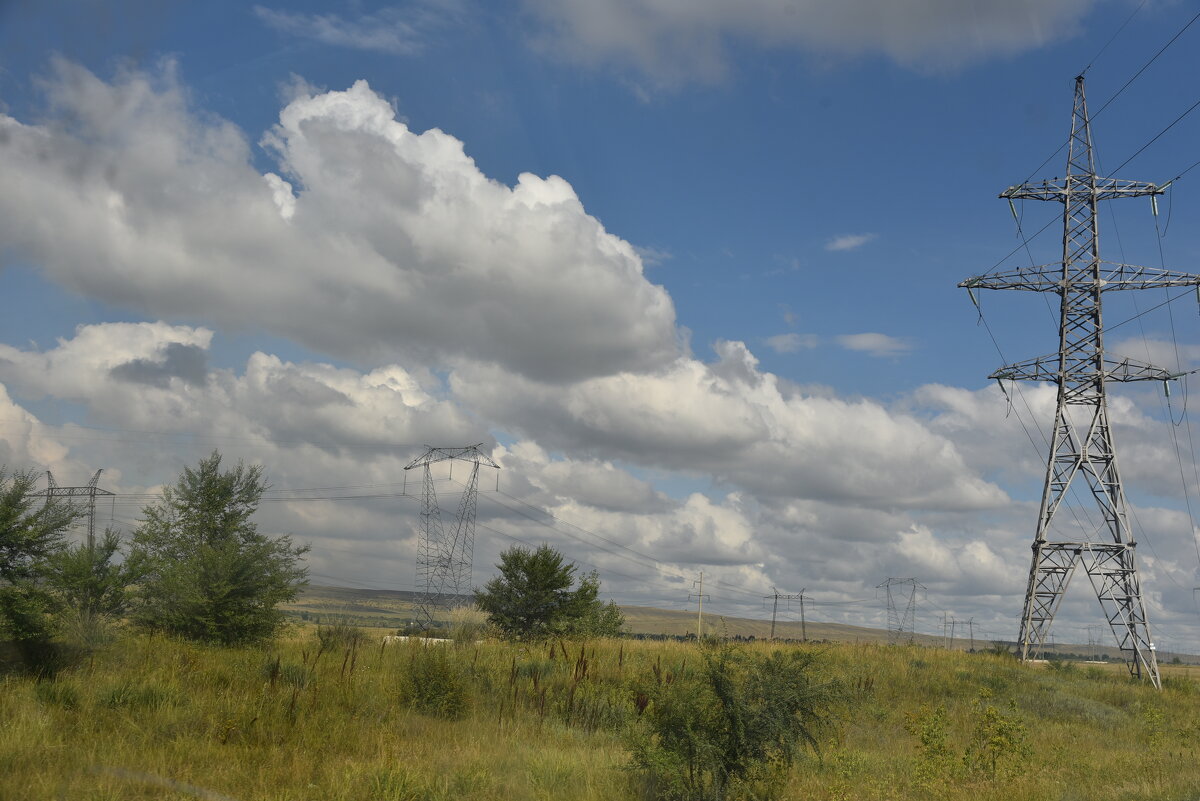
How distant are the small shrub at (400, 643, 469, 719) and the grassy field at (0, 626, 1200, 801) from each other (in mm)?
38

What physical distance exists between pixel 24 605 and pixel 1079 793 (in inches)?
655

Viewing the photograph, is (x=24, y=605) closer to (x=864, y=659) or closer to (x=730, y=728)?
(x=730, y=728)

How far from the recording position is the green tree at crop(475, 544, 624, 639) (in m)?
45.1

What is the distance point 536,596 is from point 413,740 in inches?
1336

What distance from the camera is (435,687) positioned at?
1504 cm

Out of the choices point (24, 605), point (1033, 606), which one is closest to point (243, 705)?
point (24, 605)

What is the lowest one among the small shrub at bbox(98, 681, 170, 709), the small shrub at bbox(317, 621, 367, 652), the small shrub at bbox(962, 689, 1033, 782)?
the small shrub at bbox(962, 689, 1033, 782)

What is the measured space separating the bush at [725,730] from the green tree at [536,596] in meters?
33.2

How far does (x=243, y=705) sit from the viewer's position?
12328mm

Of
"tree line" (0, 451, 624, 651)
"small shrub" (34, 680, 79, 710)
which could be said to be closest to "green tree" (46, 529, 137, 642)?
"tree line" (0, 451, 624, 651)

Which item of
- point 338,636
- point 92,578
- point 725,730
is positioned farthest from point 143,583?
point 725,730

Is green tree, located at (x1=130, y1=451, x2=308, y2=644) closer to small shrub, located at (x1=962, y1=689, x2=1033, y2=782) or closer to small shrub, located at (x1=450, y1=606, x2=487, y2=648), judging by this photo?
small shrub, located at (x1=450, y1=606, x2=487, y2=648)

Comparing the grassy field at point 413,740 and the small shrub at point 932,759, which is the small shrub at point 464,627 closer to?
the grassy field at point 413,740

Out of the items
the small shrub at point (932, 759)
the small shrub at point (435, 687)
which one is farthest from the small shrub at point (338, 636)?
the small shrub at point (932, 759)
